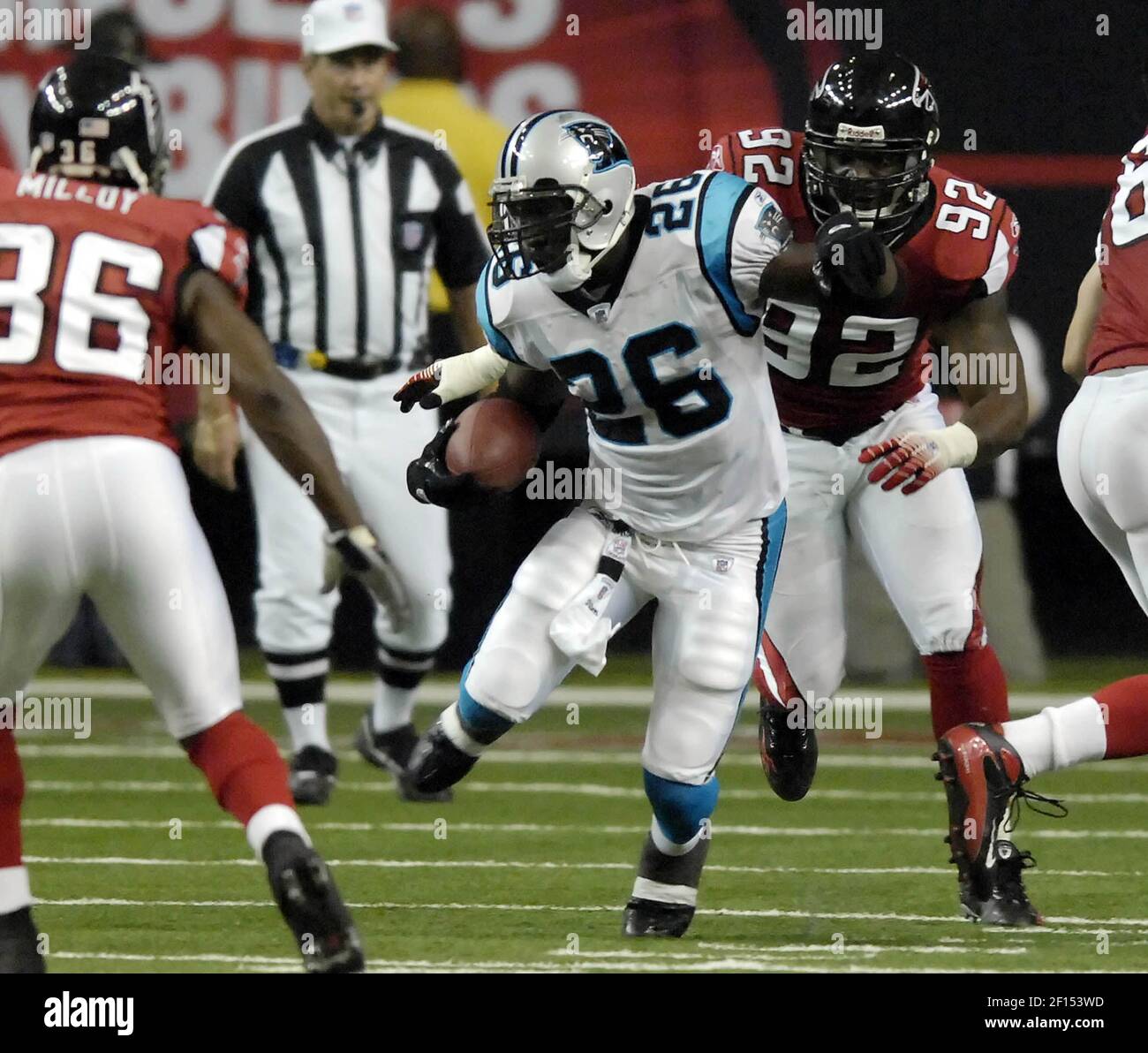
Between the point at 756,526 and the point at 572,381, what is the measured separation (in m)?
0.43

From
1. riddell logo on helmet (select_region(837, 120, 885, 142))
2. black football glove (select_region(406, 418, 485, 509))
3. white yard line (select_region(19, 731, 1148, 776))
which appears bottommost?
white yard line (select_region(19, 731, 1148, 776))

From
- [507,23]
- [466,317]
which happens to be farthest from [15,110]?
[466,317]

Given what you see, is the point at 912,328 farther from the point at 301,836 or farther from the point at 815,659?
the point at 301,836

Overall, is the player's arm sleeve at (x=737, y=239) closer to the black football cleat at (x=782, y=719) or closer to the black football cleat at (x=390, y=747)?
the black football cleat at (x=782, y=719)

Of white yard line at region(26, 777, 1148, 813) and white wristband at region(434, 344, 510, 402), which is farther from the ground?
white wristband at region(434, 344, 510, 402)

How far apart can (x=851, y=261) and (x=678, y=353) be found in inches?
19.0

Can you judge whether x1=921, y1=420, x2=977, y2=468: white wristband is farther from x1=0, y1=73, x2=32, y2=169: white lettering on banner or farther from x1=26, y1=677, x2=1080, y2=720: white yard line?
x1=0, y1=73, x2=32, y2=169: white lettering on banner

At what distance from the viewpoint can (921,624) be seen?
15.1 feet

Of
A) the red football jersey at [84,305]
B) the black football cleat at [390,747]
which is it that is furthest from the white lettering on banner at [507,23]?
the red football jersey at [84,305]

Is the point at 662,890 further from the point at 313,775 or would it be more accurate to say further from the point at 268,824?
the point at 313,775

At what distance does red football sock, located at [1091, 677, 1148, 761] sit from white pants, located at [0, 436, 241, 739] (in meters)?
1.68

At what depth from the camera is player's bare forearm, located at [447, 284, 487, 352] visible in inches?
248

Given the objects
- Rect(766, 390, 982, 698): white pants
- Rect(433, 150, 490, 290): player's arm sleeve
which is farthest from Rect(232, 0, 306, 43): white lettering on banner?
Rect(766, 390, 982, 698): white pants

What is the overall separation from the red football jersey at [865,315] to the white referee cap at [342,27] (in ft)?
6.46
